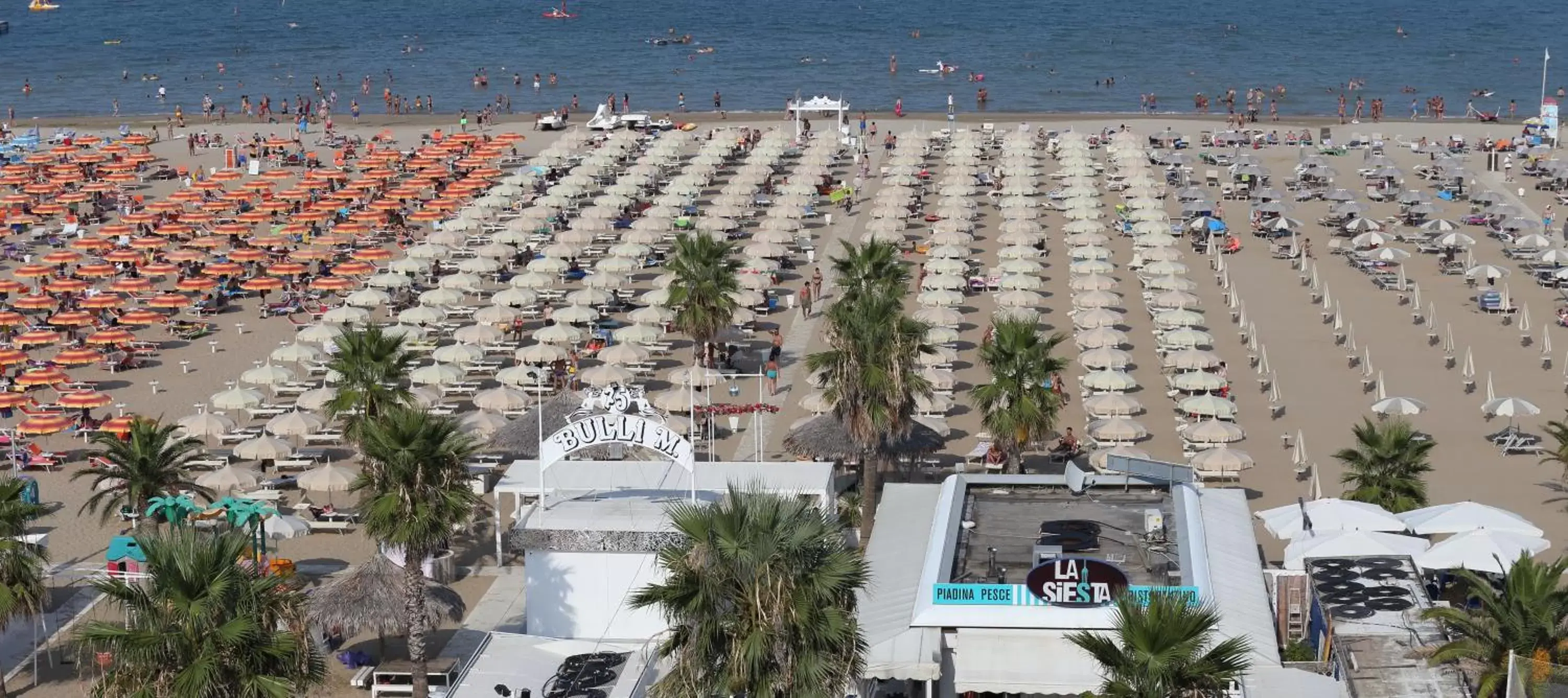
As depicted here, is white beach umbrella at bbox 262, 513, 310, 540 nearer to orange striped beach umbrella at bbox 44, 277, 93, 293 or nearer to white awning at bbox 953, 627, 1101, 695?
white awning at bbox 953, 627, 1101, 695

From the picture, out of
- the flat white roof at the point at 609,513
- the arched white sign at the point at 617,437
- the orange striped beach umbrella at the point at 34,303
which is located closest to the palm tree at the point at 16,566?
the flat white roof at the point at 609,513

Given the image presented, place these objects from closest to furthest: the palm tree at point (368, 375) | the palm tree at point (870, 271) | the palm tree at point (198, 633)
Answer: the palm tree at point (198, 633) → the palm tree at point (368, 375) → the palm tree at point (870, 271)

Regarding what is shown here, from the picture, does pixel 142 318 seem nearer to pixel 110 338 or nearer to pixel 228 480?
pixel 110 338

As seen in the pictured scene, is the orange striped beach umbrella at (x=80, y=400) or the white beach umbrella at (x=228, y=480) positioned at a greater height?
the orange striped beach umbrella at (x=80, y=400)

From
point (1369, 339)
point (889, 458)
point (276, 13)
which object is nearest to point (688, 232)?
point (1369, 339)

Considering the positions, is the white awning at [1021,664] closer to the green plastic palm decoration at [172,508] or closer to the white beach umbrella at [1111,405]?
the green plastic palm decoration at [172,508]

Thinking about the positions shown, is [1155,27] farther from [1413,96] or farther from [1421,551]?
[1421,551]

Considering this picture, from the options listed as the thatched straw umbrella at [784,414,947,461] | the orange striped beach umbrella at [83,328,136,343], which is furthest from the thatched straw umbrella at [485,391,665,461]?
the orange striped beach umbrella at [83,328,136,343]
